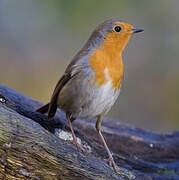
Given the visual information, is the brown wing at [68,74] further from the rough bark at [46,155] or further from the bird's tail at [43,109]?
the rough bark at [46,155]

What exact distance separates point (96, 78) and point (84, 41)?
325 inches

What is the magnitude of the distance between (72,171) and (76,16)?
31.6 ft

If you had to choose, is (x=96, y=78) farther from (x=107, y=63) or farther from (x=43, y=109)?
(x=43, y=109)

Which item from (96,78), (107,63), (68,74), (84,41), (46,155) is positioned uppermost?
(107,63)

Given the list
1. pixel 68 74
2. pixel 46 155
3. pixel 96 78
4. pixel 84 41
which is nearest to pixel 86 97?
pixel 96 78

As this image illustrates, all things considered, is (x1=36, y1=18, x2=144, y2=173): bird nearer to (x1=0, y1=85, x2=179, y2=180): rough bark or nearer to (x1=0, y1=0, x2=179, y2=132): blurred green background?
(x1=0, y1=85, x2=179, y2=180): rough bark

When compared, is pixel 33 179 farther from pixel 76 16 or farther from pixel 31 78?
pixel 76 16

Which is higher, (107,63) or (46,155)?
(107,63)

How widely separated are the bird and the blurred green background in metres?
5.63

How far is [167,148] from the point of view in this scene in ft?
19.5

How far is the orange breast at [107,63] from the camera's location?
4.21 m

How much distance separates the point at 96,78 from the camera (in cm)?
422

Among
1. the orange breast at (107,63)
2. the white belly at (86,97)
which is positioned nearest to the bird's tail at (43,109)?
the white belly at (86,97)

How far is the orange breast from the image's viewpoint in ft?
13.8
